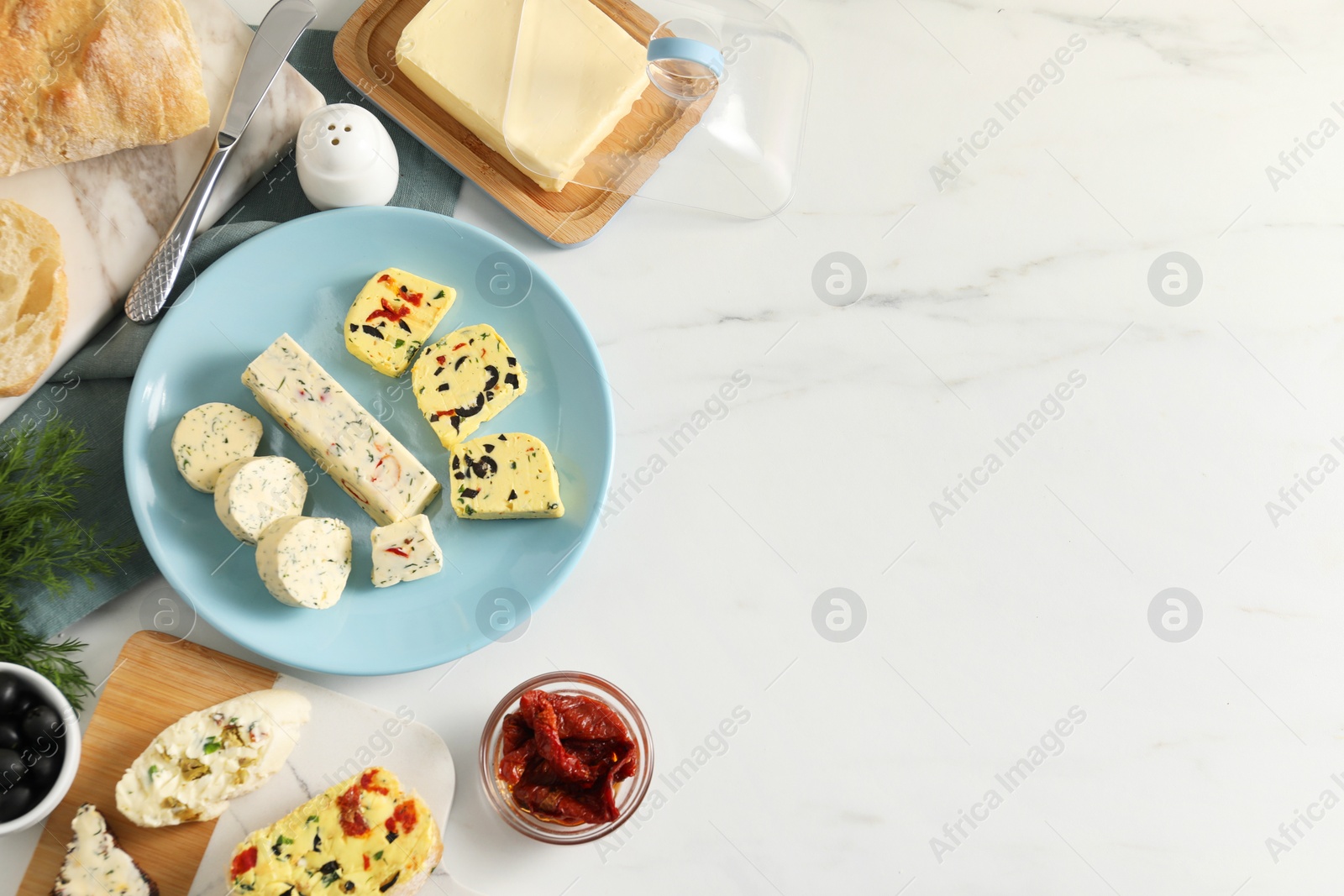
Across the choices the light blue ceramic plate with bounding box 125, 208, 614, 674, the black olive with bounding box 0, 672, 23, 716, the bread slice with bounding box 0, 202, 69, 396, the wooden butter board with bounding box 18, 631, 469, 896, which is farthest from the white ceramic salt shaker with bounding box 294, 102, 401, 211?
the black olive with bounding box 0, 672, 23, 716

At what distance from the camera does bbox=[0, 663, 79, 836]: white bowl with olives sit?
1.55 m

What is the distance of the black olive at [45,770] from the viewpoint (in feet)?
5.19

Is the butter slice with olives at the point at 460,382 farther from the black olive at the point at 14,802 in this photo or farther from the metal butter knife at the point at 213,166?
the black olive at the point at 14,802

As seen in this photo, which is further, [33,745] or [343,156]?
→ [343,156]

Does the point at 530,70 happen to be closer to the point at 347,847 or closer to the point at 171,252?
the point at 171,252

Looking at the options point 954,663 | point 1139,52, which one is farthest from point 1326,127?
point 954,663

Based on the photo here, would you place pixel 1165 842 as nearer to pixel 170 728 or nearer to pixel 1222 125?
pixel 1222 125

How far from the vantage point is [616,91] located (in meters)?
1.93

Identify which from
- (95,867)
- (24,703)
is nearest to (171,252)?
(24,703)

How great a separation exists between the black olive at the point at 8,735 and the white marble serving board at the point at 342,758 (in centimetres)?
38

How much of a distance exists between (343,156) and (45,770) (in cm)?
124

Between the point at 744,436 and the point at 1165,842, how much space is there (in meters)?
1.26

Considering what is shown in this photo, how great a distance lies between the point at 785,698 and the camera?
1935mm

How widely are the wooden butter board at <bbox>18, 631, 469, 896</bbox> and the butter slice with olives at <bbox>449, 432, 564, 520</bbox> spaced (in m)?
0.45
